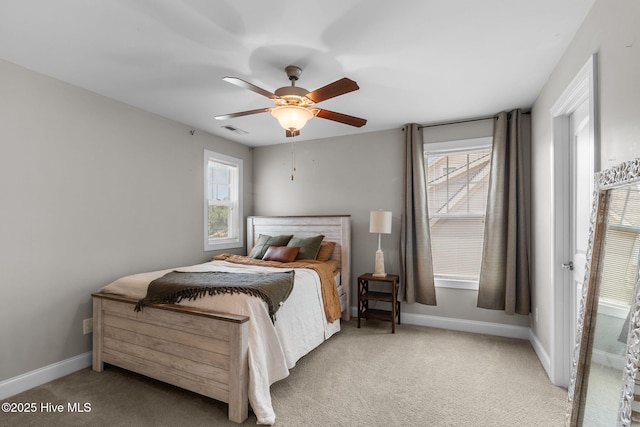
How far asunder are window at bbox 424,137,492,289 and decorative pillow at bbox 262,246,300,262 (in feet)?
5.66

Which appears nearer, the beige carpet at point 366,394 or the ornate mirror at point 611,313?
the ornate mirror at point 611,313

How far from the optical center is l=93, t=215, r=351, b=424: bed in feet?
6.87

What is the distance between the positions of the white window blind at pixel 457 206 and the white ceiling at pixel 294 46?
2.59 ft

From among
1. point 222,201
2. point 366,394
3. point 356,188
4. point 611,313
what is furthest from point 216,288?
point 356,188

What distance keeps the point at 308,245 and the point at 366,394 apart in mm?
1938

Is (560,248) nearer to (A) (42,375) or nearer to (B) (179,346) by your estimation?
(B) (179,346)

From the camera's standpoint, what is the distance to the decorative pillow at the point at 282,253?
383cm

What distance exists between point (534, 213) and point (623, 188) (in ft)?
6.87

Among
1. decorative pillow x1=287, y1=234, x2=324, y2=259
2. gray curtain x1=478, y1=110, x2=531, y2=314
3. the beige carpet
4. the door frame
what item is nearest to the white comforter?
the beige carpet

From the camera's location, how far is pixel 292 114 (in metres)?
2.38

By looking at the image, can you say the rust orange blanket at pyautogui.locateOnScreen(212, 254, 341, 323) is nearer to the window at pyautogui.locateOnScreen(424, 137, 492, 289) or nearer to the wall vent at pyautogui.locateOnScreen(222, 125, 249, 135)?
the window at pyautogui.locateOnScreen(424, 137, 492, 289)

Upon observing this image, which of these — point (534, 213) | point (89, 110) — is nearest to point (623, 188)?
point (534, 213)

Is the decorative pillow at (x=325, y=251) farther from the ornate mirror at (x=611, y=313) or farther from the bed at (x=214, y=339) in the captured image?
the ornate mirror at (x=611, y=313)

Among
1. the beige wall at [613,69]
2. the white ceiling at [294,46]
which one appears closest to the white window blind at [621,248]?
the beige wall at [613,69]
